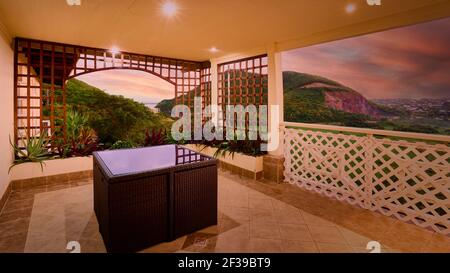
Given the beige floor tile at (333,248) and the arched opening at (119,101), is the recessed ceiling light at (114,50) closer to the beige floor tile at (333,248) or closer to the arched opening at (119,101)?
the arched opening at (119,101)

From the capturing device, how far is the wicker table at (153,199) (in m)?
2.17

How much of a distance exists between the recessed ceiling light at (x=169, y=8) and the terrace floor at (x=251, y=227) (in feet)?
8.49

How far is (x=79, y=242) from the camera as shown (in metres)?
2.49

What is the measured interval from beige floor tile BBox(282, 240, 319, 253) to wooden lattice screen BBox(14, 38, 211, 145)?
15.1ft

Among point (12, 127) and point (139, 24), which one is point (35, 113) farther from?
point (139, 24)

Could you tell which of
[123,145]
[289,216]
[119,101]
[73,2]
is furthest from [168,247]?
[119,101]

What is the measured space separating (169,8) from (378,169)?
3414 mm

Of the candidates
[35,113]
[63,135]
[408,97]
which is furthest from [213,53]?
[408,97]

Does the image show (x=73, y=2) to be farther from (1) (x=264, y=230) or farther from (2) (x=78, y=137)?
(1) (x=264, y=230)

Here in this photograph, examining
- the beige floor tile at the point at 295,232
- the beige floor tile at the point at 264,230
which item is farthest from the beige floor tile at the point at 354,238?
the beige floor tile at the point at 264,230

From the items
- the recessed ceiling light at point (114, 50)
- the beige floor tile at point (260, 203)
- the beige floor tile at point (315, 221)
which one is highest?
the recessed ceiling light at point (114, 50)

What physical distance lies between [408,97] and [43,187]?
11.1 m

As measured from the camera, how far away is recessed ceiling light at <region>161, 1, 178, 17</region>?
8.93ft

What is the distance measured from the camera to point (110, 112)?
695 centimetres
